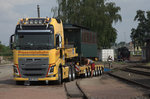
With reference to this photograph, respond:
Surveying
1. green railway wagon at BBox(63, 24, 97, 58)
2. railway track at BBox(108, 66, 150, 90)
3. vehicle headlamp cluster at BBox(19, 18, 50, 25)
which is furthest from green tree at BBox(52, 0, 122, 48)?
vehicle headlamp cluster at BBox(19, 18, 50, 25)

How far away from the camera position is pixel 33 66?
58.4ft

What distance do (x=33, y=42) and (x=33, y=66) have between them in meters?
1.31

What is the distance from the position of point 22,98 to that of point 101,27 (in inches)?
1986

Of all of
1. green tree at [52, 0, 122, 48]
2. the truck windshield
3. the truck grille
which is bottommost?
the truck grille

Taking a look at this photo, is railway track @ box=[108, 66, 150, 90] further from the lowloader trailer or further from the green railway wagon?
the lowloader trailer

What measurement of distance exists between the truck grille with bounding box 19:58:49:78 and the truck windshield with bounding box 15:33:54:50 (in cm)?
66

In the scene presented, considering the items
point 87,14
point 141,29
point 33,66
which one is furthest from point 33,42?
point 141,29

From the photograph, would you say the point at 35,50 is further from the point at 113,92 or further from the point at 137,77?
the point at 137,77

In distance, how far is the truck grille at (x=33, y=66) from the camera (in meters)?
17.8

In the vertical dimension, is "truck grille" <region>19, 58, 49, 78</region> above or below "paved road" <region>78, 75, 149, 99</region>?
above

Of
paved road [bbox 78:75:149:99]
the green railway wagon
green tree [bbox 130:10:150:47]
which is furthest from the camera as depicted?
green tree [bbox 130:10:150:47]

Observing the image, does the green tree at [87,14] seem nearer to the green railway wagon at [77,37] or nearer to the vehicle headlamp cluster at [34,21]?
the green railway wagon at [77,37]

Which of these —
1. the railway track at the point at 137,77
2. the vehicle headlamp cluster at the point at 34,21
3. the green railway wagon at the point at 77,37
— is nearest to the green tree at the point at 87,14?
the railway track at the point at 137,77

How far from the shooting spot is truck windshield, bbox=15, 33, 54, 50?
58.3 feet
